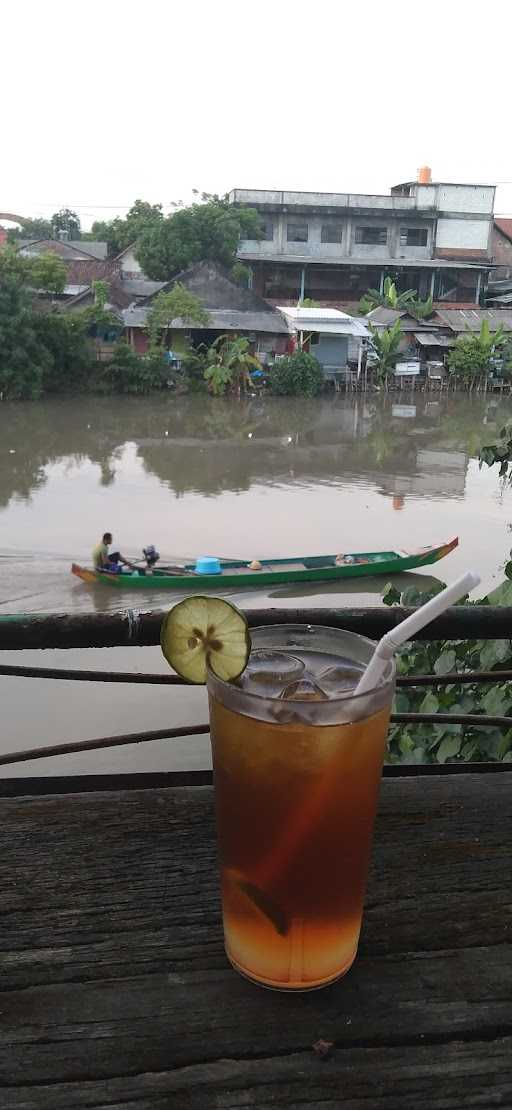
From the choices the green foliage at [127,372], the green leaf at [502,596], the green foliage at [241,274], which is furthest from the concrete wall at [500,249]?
the green leaf at [502,596]

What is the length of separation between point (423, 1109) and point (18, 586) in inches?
359

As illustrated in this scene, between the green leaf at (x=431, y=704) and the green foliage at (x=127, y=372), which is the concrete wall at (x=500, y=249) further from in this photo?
the green leaf at (x=431, y=704)

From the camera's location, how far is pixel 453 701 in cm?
185

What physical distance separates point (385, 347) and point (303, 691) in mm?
24112

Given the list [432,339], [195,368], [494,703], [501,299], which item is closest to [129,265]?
[195,368]

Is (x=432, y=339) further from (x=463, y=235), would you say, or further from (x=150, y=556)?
(x=150, y=556)

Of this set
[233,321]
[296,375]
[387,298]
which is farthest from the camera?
[387,298]

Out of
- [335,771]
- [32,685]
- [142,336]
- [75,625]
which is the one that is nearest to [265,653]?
[335,771]

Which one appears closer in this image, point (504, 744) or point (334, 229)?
point (504, 744)

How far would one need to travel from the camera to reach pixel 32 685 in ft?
22.2

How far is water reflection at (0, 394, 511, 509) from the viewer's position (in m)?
14.8

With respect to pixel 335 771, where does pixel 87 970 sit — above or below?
below

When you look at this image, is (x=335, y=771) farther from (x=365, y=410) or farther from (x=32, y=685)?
(x=365, y=410)

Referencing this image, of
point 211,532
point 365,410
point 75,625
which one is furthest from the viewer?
point 365,410
